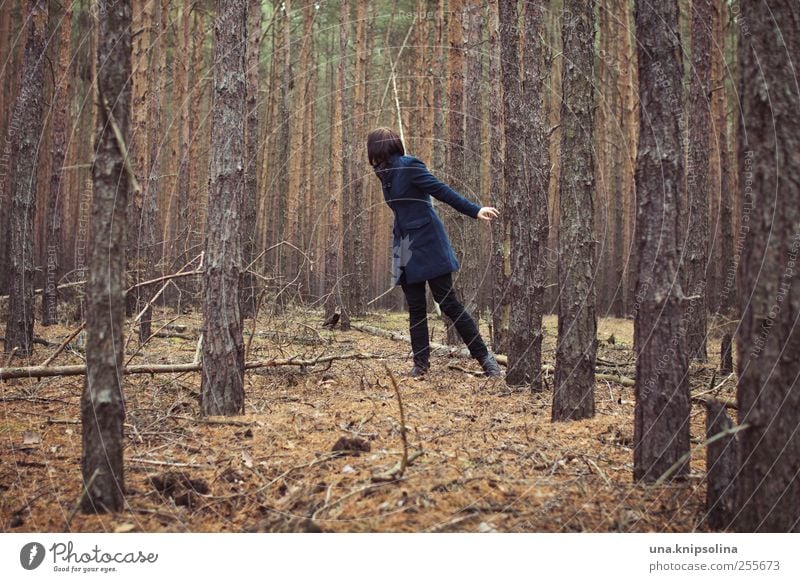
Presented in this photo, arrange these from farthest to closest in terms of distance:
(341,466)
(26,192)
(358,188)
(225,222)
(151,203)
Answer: (358,188) < (151,203) < (26,192) < (225,222) < (341,466)

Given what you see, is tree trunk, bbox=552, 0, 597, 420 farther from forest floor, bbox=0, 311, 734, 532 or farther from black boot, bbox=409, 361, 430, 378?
black boot, bbox=409, 361, 430, 378

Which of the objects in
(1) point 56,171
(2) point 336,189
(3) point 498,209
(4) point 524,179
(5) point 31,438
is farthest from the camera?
(2) point 336,189

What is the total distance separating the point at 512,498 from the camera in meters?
2.59

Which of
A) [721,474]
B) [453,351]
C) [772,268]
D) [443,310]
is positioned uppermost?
[772,268]

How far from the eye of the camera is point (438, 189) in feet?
17.6

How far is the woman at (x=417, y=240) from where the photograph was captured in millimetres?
5496

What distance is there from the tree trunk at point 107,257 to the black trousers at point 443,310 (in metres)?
3.33

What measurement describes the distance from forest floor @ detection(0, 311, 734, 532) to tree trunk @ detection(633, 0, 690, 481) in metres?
0.25

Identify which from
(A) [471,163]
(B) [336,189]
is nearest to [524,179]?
(A) [471,163]

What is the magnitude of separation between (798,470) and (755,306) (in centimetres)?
57

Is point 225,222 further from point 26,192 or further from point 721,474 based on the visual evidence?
point 26,192

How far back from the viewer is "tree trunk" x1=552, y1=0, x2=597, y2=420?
3.89 m

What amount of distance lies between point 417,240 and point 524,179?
110cm

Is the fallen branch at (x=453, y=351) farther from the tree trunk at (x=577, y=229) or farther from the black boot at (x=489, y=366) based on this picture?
the tree trunk at (x=577, y=229)
